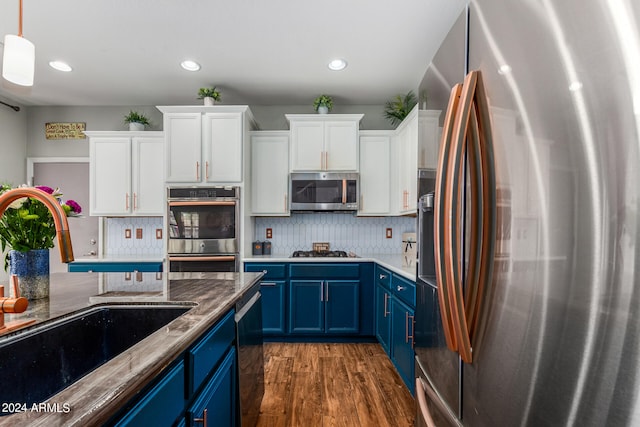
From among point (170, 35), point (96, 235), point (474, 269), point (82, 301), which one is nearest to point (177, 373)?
point (82, 301)

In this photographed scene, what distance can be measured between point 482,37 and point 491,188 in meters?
0.36

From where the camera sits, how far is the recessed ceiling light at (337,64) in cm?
292

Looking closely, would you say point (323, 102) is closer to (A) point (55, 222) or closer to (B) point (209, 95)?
(B) point (209, 95)

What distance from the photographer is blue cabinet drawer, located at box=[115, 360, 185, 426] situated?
66cm

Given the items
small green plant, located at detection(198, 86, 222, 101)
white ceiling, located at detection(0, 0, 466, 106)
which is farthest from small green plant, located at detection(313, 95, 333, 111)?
small green plant, located at detection(198, 86, 222, 101)

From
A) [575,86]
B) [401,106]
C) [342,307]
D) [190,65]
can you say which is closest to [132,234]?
[190,65]

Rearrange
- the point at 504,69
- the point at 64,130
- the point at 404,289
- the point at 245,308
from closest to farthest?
the point at 504,69, the point at 245,308, the point at 404,289, the point at 64,130

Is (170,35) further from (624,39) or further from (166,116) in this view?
(624,39)

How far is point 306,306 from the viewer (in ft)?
10.7

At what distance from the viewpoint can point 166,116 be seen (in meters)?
3.33

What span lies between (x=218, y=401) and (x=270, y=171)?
8.76 feet

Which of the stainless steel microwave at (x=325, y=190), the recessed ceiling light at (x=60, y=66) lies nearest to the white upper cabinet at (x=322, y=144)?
the stainless steel microwave at (x=325, y=190)

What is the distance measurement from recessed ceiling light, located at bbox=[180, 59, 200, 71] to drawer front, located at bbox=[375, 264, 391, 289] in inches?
101

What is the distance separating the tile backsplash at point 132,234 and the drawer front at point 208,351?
3.04 meters
